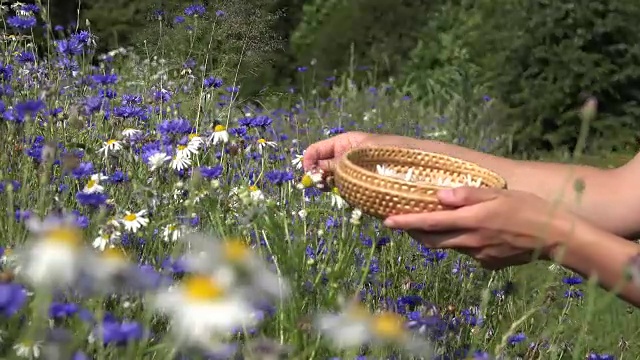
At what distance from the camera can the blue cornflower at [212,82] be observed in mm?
2180

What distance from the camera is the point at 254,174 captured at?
2338 mm

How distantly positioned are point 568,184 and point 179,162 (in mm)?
796

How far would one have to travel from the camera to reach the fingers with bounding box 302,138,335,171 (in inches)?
72.9

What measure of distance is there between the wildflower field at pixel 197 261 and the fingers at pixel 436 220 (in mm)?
109

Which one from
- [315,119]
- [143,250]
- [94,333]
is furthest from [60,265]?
[315,119]

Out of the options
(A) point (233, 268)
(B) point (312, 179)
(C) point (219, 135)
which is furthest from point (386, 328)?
(C) point (219, 135)

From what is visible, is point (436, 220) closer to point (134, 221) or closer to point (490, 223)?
point (490, 223)

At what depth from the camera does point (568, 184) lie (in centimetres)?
180

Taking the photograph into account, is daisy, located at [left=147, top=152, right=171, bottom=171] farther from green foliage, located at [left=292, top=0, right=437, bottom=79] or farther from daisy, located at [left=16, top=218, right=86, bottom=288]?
green foliage, located at [left=292, top=0, right=437, bottom=79]

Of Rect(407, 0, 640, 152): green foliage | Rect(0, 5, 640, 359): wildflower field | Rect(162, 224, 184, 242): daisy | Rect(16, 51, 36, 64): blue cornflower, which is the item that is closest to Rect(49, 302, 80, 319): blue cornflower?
Rect(0, 5, 640, 359): wildflower field

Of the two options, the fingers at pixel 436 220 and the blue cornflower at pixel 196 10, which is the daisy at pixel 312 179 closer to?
the fingers at pixel 436 220

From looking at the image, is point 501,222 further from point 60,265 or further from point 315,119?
point 315,119

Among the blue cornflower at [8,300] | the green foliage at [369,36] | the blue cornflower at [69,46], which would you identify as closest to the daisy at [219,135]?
the blue cornflower at [69,46]

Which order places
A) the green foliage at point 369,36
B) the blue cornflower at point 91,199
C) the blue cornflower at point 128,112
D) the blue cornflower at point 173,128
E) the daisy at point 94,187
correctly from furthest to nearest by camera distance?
the green foliage at point 369,36, the blue cornflower at point 128,112, the blue cornflower at point 173,128, the daisy at point 94,187, the blue cornflower at point 91,199
